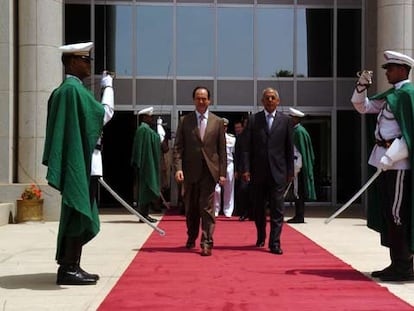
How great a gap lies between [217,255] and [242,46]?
34.3ft

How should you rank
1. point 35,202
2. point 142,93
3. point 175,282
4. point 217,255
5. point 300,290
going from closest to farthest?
point 300,290 → point 175,282 → point 217,255 → point 35,202 → point 142,93

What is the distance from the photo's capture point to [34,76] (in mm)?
13375

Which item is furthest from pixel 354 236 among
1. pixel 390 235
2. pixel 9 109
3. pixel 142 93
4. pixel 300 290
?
pixel 142 93

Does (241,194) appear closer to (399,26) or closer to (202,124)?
(399,26)

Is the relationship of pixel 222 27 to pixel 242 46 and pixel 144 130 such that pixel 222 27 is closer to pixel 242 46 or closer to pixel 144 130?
pixel 242 46

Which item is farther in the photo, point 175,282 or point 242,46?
point 242,46

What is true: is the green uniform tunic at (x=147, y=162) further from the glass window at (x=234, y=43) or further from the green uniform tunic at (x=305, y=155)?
the glass window at (x=234, y=43)

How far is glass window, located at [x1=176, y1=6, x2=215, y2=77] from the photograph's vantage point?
711 inches

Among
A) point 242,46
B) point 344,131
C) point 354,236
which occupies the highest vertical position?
point 242,46

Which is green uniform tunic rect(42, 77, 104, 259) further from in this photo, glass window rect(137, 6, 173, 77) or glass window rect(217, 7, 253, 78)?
glass window rect(217, 7, 253, 78)

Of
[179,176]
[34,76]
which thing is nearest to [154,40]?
[34,76]

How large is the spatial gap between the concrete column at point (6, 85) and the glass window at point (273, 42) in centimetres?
690

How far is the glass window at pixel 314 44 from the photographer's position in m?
18.2

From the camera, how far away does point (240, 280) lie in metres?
6.66
